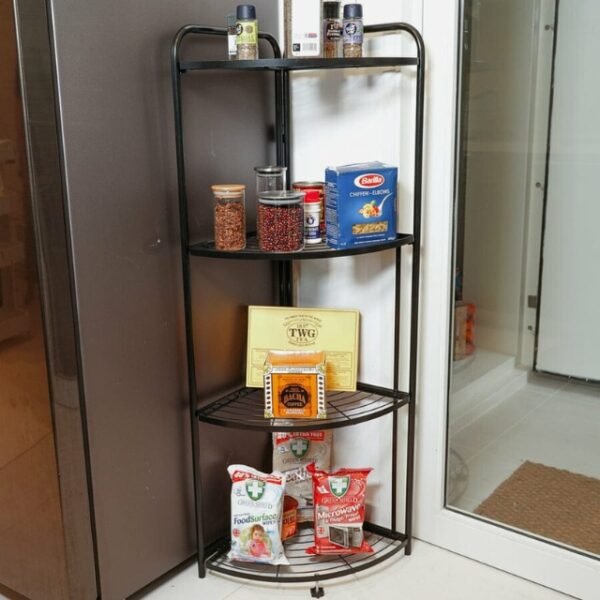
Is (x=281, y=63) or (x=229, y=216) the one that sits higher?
(x=281, y=63)

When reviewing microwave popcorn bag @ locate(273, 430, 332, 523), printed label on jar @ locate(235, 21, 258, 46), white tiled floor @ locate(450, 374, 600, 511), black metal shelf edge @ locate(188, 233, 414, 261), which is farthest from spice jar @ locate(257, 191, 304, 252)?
white tiled floor @ locate(450, 374, 600, 511)

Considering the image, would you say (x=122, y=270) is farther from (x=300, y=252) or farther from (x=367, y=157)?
(x=367, y=157)

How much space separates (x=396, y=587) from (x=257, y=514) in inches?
13.7

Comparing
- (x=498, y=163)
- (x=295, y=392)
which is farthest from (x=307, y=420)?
(x=498, y=163)

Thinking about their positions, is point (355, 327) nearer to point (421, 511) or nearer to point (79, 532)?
point (421, 511)

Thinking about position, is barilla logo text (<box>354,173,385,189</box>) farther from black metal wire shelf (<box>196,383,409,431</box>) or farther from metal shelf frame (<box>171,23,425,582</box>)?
black metal wire shelf (<box>196,383,409,431</box>)

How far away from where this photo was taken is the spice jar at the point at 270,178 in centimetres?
167

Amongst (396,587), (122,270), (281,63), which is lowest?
(396,587)

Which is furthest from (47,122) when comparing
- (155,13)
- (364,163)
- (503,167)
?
(503,167)

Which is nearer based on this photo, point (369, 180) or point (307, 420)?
point (369, 180)

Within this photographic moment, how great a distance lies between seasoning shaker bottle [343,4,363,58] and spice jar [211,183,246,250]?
1.15ft

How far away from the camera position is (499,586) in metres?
1.74

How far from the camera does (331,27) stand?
1.58 meters

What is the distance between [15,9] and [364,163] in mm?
755
